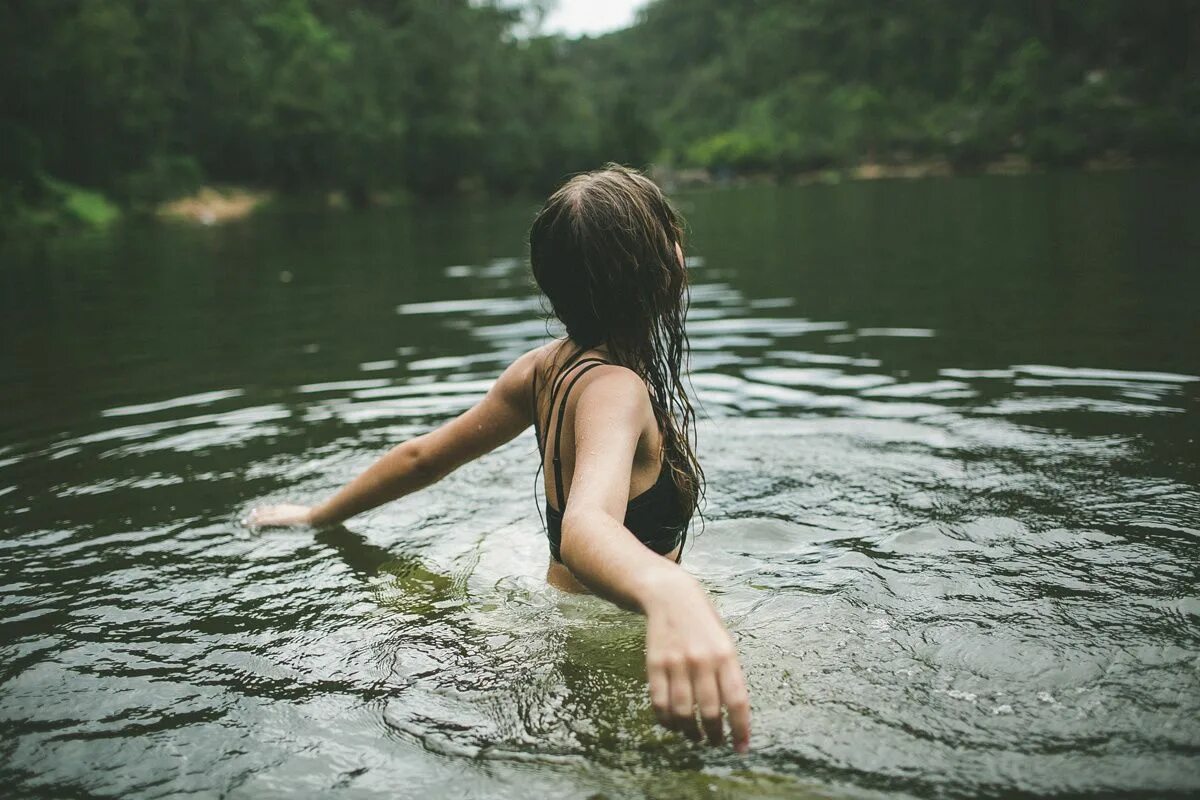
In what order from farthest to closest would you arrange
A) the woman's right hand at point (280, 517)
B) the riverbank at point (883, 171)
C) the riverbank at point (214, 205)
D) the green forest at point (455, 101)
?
the riverbank at point (883, 171) → the riverbank at point (214, 205) → the green forest at point (455, 101) → the woman's right hand at point (280, 517)

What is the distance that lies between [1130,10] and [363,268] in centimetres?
5612

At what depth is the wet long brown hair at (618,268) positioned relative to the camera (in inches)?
95.5

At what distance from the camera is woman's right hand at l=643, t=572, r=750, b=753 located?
1568 millimetres

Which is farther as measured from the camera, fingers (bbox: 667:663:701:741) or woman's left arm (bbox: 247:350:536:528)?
woman's left arm (bbox: 247:350:536:528)

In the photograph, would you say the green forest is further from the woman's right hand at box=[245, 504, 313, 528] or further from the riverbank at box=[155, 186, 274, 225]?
the woman's right hand at box=[245, 504, 313, 528]

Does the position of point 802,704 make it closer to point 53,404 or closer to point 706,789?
point 706,789

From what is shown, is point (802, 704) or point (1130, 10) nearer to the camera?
point (802, 704)

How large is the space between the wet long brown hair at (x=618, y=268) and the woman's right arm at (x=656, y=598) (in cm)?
44

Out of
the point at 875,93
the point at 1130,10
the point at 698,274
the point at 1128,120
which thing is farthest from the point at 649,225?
the point at 875,93

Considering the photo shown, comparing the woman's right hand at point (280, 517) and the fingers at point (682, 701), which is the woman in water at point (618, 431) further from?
the woman's right hand at point (280, 517)

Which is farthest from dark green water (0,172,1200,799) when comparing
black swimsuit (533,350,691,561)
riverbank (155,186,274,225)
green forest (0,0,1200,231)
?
riverbank (155,186,274,225)

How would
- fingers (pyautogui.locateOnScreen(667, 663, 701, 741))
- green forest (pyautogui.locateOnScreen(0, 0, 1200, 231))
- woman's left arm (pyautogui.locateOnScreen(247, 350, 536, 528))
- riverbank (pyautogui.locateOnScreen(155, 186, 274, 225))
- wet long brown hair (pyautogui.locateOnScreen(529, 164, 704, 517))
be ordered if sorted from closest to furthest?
fingers (pyautogui.locateOnScreen(667, 663, 701, 741))
wet long brown hair (pyautogui.locateOnScreen(529, 164, 704, 517))
woman's left arm (pyautogui.locateOnScreen(247, 350, 536, 528))
green forest (pyautogui.locateOnScreen(0, 0, 1200, 231))
riverbank (pyautogui.locateOnScreen(155, 186, 274, 225))

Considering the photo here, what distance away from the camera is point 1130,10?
186ft

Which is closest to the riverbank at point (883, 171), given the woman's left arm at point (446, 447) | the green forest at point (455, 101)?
the green forest at point (455, 101)
